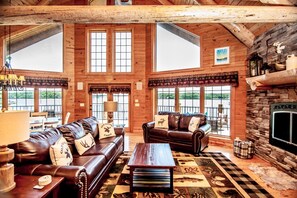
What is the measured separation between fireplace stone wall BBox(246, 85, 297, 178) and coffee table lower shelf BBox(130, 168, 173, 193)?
2.31 m

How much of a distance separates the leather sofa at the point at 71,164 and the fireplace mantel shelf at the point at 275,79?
316 centimetres

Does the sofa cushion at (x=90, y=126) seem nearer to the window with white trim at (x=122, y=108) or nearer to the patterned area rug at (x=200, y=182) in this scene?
the patterned area rug at (x=200, y=182)

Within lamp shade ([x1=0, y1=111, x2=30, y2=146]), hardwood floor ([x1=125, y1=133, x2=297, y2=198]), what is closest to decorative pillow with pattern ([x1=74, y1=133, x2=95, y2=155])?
lamp shade ([x1=0, y1=111, x2=30, y2=146])

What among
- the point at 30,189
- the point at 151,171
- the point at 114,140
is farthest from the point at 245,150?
the point at 30,189

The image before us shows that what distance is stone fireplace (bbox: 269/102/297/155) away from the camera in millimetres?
3225

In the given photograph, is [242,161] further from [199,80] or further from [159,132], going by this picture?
[199,80]

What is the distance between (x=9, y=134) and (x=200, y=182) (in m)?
2.74

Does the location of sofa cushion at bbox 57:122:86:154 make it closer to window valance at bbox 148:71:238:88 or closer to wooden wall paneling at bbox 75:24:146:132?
window valance at bbox 148:71:238:88

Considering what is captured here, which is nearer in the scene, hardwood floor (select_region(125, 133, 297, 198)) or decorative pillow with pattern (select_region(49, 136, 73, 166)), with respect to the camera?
decorative pillow with pattern (select_region(49, 136, 73, 166))

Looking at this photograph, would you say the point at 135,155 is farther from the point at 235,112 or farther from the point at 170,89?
the point at 170,89

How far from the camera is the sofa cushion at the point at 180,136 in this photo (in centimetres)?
463

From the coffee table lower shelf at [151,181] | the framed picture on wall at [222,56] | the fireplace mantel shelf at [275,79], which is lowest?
the coffee table lower shelf at [151,181]

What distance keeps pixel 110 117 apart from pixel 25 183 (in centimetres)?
373

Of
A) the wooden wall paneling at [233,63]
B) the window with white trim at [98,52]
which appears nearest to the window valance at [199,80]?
the wooden wall paneling at [233,63]
